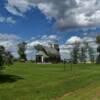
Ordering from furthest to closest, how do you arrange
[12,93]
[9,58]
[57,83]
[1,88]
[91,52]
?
[91,52], [9,58], [57,83], [1,88], [12,93]

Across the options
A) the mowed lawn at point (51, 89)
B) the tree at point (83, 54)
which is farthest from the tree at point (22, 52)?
the mowed lawn at point (51, 89)

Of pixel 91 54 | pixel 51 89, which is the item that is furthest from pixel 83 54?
pixel 51 89

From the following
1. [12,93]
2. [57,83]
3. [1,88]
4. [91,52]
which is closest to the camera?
[12,93]

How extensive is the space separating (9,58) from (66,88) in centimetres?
1310

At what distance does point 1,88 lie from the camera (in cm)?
2897

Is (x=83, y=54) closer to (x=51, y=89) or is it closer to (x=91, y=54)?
(x=91, y=54)

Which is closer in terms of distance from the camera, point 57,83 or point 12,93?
point 12,93

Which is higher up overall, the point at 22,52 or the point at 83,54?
the point at 22,52

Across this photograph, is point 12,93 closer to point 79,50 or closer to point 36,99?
point 36,99

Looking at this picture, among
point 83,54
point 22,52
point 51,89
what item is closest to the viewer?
point 51,89

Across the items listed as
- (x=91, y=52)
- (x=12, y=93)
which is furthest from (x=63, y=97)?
(x=91, y=52)

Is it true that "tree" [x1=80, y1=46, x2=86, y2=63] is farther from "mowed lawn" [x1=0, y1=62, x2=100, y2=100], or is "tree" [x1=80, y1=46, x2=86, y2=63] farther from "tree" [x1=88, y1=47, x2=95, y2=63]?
"mowed lawn" [x1=0, y1=62, x2=100, y2=100]

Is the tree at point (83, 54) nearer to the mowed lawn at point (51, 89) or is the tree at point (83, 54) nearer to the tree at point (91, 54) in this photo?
the tree at point (91, 54)

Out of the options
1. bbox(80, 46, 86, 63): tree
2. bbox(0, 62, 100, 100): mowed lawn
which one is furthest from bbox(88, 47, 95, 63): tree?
bbox(0, 62, 100, 100): mowed lawn
